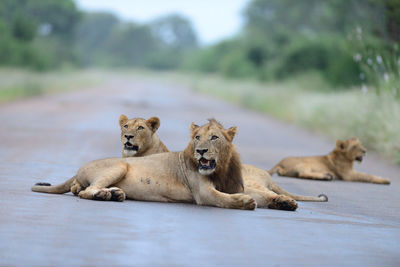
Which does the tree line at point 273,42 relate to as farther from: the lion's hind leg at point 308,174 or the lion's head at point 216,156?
the lion's head at point 216,156

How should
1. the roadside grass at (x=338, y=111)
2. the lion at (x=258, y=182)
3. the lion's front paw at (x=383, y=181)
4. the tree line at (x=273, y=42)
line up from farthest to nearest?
the tree line at (x=273, y=42) → the roadside grass at (x=338, y=111) → the lion's front paw at (x=383, y=181) → the lion at (x=258, y=182)

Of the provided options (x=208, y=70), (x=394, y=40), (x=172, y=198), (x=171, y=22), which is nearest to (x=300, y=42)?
(x=394, y=40)

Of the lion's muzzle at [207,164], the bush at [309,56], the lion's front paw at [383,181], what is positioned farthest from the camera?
the bush at [309,56]

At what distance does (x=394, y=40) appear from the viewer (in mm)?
21031

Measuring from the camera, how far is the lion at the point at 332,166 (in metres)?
11.0

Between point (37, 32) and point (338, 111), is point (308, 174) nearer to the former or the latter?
point (338, 111)

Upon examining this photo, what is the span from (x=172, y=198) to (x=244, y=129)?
13.2 metres

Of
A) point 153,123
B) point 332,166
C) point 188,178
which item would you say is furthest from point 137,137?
point 332,166

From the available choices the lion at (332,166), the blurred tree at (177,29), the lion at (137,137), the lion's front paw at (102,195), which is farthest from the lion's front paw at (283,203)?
the blurred tree at (177,29)

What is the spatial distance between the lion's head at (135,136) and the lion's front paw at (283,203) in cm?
175

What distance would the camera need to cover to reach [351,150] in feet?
37.3

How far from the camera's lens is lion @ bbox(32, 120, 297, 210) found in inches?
279

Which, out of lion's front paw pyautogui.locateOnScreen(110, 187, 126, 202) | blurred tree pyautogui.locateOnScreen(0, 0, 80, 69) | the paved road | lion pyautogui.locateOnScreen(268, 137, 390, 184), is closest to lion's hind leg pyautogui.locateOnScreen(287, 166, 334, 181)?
lion pyautogui.locateOnScreen(268, 137, 390, 184)

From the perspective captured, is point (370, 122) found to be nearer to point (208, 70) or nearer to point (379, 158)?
point (379, 158)
